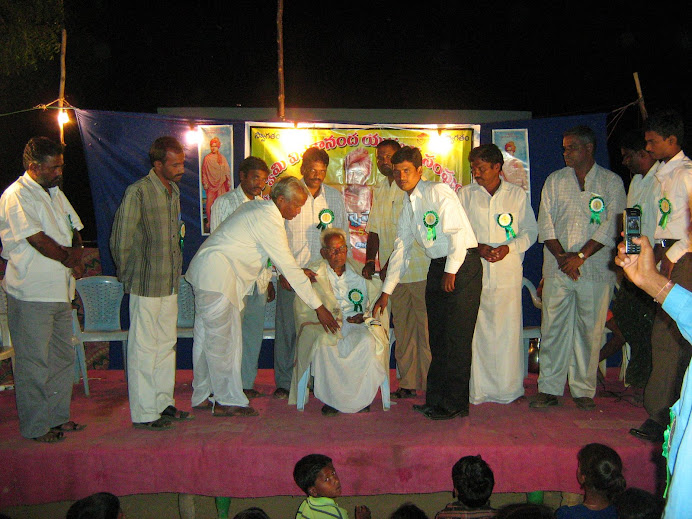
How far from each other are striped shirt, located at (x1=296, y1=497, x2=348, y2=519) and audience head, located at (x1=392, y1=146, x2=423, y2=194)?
2.30 meters

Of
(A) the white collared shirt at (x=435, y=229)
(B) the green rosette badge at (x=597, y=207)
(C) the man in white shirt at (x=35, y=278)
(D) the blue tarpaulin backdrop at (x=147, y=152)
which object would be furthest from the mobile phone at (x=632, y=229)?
(D) the blue tarpaulin backdrop at (x=147, y=152)

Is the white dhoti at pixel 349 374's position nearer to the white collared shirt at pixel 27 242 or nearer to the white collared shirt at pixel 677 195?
the white collared shirt at pixel 27 242

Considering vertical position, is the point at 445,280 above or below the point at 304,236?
below

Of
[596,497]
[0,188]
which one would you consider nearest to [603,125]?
[596,497]

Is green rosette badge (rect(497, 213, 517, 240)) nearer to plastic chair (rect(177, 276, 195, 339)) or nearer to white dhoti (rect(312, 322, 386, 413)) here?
white dhoti (rect(312, 322, 386, 413))

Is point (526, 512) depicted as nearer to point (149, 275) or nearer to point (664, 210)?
point (664, 210)

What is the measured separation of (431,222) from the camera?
454 centimetres

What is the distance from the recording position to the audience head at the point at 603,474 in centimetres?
301

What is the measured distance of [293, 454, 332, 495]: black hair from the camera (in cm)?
337

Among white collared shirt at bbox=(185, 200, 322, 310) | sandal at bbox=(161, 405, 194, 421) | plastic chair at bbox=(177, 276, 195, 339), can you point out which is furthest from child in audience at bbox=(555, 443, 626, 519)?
plastic chair at bbox=(177, 276, 195, 339)

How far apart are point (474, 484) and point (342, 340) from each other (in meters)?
2.03

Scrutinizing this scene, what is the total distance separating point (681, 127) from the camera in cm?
421

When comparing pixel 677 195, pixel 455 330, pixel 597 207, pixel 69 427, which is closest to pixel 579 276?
pixel 597 207

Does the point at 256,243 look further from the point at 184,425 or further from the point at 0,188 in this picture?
the point at 0,188
